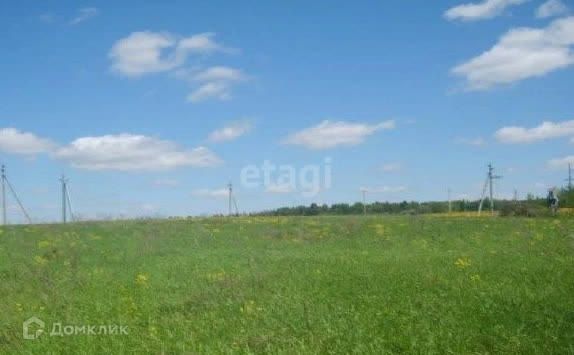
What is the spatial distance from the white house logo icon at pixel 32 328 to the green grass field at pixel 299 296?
0.40 ft

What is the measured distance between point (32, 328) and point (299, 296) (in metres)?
3.98

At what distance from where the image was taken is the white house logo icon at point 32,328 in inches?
334

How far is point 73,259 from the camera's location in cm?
1538

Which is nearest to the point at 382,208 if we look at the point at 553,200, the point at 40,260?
the point at 553,200

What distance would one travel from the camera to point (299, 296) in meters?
9.34

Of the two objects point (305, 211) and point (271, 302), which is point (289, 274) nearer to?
point (271, 302)

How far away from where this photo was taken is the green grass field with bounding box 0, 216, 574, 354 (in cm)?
714

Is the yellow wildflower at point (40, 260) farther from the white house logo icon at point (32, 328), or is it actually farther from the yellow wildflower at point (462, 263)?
the yellow wildflower at point (462, 263)

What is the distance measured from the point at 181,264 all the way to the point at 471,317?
7806 millimetres

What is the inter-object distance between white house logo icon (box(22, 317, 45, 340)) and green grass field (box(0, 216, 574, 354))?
4.8 inches

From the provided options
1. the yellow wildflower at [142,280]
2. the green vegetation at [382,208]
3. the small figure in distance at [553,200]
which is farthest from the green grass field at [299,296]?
the green vegetation at [382,208]

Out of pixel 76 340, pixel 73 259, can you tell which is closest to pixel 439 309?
pixel 76 340

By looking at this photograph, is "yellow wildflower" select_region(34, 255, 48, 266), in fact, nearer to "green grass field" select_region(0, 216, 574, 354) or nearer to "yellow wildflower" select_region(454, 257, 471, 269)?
"green grass field" select_region(0, 216, 574, 354)

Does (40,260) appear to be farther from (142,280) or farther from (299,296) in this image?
(299,296)
